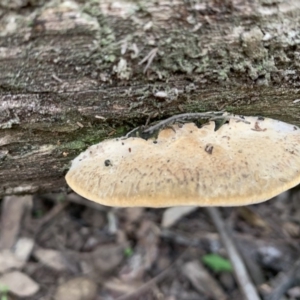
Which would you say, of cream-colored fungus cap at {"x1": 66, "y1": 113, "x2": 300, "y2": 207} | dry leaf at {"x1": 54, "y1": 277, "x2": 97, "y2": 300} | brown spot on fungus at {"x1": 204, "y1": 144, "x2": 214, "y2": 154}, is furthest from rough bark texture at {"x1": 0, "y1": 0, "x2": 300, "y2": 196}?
dry leaf at {"x1": 54, "y1": 277, "x2": 97, "y2": 300}

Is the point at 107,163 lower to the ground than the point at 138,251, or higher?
higher

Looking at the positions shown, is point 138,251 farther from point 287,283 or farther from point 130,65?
point 130,65

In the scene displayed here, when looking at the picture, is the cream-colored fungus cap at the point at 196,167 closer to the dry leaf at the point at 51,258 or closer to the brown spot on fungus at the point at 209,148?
the brown spot on fungus at the point at 209,148

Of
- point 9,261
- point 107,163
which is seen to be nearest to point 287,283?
point 107,163

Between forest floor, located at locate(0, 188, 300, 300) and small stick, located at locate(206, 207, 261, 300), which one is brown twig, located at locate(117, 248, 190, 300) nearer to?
forest floor, located at locate(0, 188, 300, 300)

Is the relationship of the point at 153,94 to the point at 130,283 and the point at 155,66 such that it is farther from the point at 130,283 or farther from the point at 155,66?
the point at 130,283

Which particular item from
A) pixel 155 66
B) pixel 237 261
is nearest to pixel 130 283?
pixel 237 261

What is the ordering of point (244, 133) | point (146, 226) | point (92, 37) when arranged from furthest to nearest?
1. point (146, 226)
2. point (244, 133)
3. point (92, 37)
